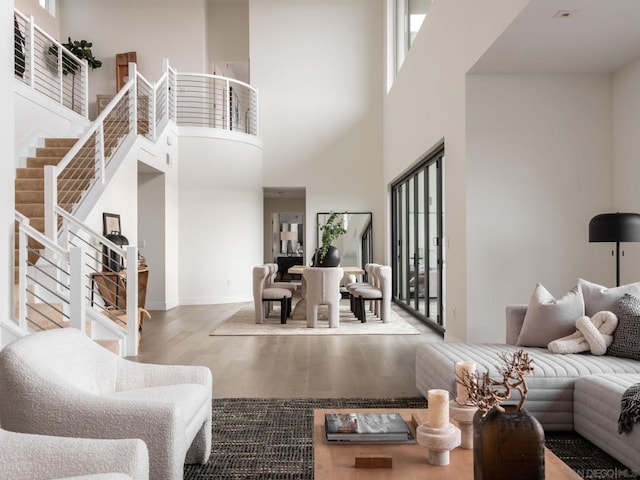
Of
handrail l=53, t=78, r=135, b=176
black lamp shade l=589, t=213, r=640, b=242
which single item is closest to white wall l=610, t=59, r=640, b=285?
black lamp shade l=589, t=213, r=640, b=242

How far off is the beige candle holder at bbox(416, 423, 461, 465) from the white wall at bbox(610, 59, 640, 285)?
3.78 metres

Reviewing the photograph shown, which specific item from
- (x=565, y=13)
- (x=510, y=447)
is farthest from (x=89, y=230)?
(x=510, y=447)

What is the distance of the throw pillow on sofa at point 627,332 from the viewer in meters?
3.36

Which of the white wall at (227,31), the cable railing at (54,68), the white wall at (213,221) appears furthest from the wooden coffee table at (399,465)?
the white wall at (227,31)

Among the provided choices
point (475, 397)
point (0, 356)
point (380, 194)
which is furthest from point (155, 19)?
point (475, 397)

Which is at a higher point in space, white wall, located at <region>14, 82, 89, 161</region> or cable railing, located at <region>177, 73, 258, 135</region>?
cable railing, located at <region>177, 73, 258, 135</region>

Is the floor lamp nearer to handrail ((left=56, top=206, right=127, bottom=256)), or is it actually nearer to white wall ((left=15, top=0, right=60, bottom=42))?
handrail ((left=56, top=206, right=127, bottom=256))

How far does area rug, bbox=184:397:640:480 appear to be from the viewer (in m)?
2.60

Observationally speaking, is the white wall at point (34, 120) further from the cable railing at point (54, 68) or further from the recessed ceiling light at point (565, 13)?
the recessed ceiling light at point (565, 13)

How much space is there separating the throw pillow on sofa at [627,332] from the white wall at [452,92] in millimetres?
1934

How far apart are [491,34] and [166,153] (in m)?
6.39

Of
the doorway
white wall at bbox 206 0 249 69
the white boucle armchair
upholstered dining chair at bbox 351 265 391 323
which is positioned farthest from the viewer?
the doorway

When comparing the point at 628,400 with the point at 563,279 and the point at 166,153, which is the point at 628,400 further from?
the point at 166,153

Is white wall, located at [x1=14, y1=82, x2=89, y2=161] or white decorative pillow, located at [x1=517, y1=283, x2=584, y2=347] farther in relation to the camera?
white wall, located at [x1=14, y1=82, x2=89, y2=161]
